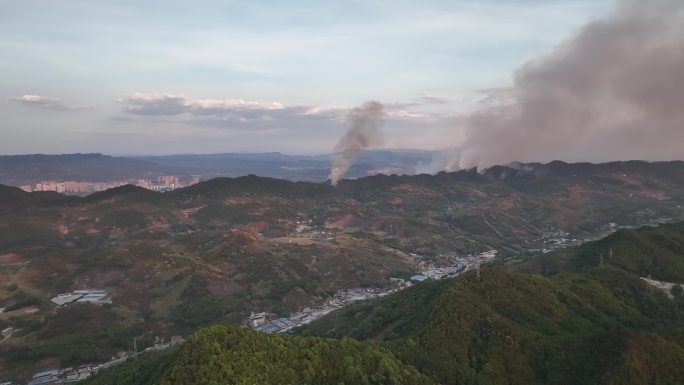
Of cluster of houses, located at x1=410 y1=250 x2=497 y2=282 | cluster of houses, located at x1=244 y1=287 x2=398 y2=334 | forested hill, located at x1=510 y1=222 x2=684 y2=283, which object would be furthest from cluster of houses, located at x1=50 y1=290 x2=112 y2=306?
forested hill, located at x1=510 y1=222 x2=684 y2=283

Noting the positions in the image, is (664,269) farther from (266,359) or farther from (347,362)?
(266,359)

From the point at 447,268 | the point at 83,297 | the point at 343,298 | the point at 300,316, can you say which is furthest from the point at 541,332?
the point at 83,297

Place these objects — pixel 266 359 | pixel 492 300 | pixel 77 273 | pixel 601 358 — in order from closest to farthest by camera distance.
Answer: pixel 266 359
pixel 601 358
pixel 492 300
pixel 77 273

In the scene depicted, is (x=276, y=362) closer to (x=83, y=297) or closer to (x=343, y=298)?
(x=343, y=298)

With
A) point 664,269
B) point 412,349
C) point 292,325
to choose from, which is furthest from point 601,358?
point 292,325

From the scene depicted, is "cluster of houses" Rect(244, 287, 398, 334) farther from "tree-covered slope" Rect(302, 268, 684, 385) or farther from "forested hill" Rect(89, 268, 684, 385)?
"forested hill" Rect(89, 268, 684, 385)

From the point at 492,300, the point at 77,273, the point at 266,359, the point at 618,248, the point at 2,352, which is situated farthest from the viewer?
the point at 77,273

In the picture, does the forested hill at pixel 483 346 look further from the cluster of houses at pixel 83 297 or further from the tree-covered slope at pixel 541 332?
the cluster of houses at pixel 83 297
